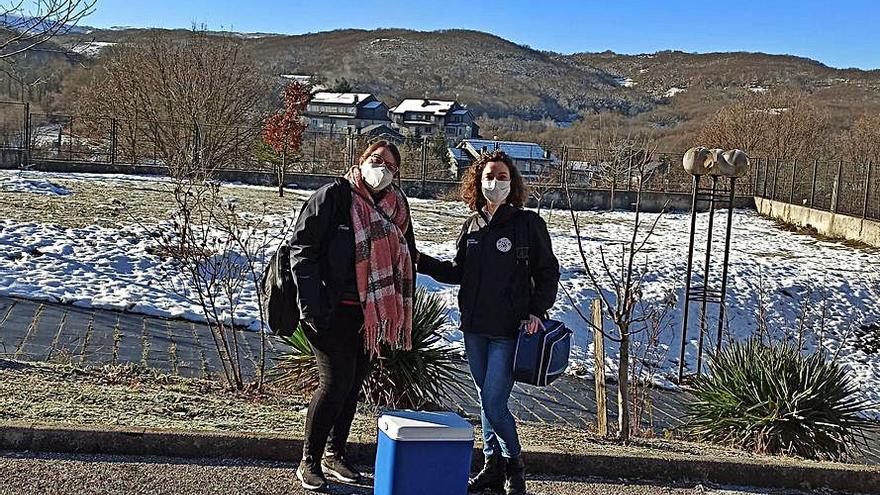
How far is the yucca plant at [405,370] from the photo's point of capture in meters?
6.50

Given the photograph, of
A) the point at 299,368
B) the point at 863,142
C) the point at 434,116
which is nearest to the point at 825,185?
the point at 863,142

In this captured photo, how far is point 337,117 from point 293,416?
385ft

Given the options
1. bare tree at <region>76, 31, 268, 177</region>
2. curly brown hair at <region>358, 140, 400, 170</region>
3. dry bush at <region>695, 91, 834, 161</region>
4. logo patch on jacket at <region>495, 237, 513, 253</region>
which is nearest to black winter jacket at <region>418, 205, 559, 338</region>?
logo patch on jacket at <region>495, 237, 513, 253</region>

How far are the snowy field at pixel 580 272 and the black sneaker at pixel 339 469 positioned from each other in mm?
4362

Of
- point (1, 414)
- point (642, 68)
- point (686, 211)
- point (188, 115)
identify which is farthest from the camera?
point (642, 68)

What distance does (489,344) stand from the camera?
4.64m

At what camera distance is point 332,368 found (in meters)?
4.36

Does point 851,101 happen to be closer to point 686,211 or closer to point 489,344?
point 686,211

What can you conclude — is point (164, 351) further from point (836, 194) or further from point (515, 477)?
point (836, 194)

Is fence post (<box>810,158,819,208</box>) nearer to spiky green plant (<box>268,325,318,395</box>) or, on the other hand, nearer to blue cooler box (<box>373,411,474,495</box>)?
spiky green plant (<box>268,325,318,395</box>)

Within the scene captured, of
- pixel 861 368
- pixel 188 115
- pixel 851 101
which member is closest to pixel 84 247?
pixel 861 368

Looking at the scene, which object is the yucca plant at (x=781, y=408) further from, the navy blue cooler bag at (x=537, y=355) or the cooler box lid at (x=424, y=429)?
the cooler box lid at (x=424, y=429)

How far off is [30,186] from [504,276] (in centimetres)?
1767

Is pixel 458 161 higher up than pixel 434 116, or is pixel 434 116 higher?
pixel 434 116
